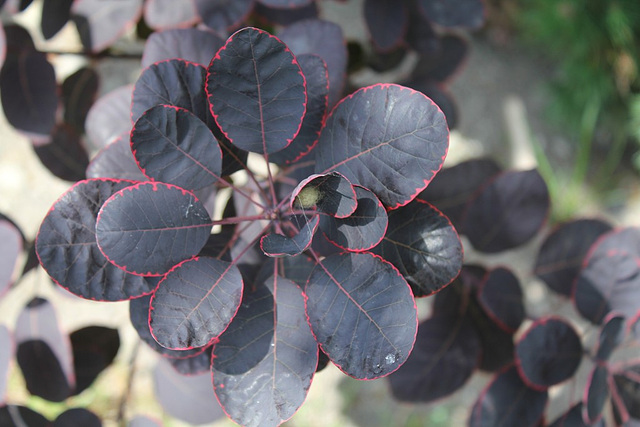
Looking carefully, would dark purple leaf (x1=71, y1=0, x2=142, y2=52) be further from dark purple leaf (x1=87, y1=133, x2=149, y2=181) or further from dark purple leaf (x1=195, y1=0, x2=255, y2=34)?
dark purple leaf (x1=87, y1=133, x2=149, y2=181)

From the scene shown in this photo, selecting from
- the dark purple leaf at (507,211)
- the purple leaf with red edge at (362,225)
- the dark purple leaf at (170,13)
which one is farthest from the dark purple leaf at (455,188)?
the dark purple leaf at (170,13)

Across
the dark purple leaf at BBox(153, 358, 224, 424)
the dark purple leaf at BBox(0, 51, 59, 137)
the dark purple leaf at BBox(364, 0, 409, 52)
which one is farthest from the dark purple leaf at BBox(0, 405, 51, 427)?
the dark purple leaf at BBox(364, 0, 409, 52)

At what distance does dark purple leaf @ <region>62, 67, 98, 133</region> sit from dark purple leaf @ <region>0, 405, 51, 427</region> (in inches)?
22.6

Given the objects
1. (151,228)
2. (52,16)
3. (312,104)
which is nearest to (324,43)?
(312,104)

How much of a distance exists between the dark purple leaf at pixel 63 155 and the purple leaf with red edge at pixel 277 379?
0.59 m

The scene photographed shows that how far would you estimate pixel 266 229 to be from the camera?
732mm

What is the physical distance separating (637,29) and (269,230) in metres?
1.85

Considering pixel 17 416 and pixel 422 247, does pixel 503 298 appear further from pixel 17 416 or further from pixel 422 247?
pixel 17 416

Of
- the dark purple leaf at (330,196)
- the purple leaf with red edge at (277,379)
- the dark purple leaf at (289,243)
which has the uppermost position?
the dark purple leaf at (330,196)

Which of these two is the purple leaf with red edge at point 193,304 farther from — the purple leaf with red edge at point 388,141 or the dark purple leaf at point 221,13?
the dark purple leaf at point 221,13

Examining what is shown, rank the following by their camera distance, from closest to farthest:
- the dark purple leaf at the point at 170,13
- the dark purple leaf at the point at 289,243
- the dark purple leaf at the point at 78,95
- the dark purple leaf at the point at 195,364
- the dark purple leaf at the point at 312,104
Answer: the dark purple leaf at the point at 289,243 → the dark purple leaf at the point at 312,104 → the dark purple leaf at the point at 195,364 → the dark purple leaf at the point at 170,13 → the dark purple leaf at the point at 78,95

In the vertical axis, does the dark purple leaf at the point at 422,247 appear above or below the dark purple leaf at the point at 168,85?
below

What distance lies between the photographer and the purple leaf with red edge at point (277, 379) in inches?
25.8

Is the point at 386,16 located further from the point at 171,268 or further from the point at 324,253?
the point at 171,268
